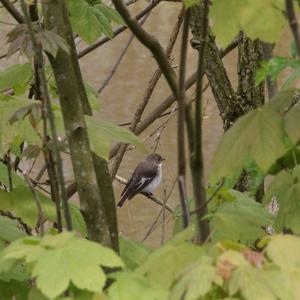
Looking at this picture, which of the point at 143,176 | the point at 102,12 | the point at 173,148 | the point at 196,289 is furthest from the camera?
the point at 173,148

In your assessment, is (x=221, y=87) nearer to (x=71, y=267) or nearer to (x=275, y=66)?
(x=275, y=66)

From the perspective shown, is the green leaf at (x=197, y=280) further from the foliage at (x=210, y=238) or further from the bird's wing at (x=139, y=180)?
the bird's wing at (x=139, y=180)

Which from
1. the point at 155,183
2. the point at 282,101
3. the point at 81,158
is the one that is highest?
the point at 282,101

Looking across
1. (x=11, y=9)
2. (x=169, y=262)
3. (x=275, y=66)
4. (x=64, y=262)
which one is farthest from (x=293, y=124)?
(x=11, y=9)

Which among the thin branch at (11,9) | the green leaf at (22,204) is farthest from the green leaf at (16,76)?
the green leaf at (22,204)

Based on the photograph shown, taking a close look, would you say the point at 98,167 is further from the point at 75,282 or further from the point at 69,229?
the point at 75,282

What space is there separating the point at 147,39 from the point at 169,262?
329mm

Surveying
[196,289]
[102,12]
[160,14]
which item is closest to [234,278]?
[196,289]

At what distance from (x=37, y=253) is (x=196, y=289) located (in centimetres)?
21

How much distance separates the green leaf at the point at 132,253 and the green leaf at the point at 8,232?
207 mm

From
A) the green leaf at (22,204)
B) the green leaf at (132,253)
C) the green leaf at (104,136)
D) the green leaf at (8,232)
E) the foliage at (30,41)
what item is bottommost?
the green leaf at (132,253)

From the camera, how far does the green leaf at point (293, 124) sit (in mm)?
1126

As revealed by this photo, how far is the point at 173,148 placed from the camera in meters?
5.22

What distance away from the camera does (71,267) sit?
3.26 feet
